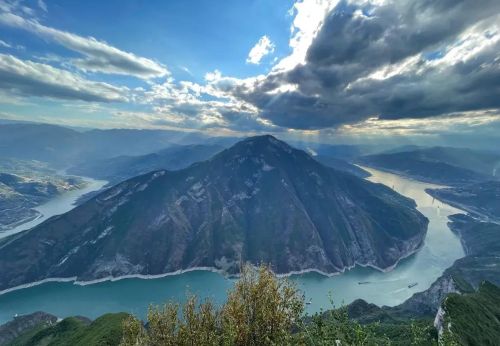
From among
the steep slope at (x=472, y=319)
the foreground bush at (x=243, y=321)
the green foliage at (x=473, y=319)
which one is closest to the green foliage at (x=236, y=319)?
the foreground bush at (x=243, y=321)

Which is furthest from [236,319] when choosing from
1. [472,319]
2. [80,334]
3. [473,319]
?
[80,334]

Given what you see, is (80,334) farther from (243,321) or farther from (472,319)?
(472,319)

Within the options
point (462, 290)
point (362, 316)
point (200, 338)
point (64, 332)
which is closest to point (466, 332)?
point (200, 338)

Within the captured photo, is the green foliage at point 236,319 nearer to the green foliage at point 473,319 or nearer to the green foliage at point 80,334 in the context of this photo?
the green foliage at point 473,319

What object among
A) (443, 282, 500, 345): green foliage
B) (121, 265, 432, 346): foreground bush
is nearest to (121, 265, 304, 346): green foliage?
(121, 265, 432, 346): foreground bush

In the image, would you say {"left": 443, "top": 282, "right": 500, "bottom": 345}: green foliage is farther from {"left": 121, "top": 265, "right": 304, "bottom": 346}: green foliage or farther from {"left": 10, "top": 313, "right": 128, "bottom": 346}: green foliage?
{"left": 10, "top": 313, "right": 128, "bottom": 346}: green foliage

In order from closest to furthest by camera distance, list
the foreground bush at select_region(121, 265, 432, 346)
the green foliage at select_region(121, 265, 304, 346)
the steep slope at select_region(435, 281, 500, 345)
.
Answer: the foreground bush at select_region(121, 265, 432, 346), the green foliage at select_region(121, 265, 304, 346), the steep slope at select_region(435, 281, 500, 345)

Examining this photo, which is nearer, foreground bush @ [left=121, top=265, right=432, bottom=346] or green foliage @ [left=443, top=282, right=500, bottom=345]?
foreground bush @ [left=121, top=265, right=432, bottom=346]

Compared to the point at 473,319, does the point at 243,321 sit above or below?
above

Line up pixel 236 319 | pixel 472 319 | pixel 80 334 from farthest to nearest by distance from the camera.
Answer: pixel 80 334
pixel 472 319
pixel 236 319

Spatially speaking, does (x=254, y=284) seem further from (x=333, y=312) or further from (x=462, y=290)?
(x=462, y=290)

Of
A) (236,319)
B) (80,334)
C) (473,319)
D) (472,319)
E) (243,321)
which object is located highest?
(236,319)

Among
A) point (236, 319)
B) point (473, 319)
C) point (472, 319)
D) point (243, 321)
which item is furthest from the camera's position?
point (473, 319)
